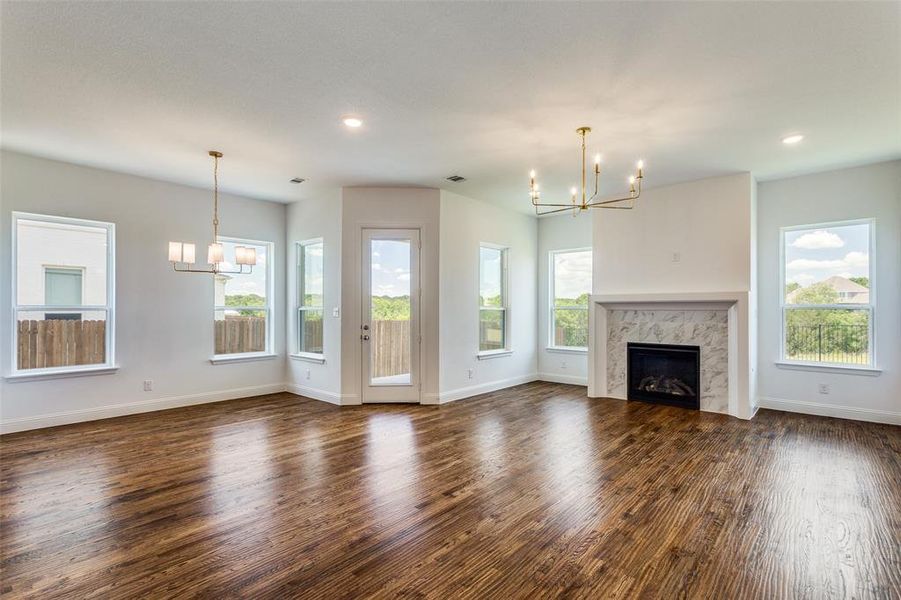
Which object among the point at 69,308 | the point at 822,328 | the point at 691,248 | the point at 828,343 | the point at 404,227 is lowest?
the point at 828,343

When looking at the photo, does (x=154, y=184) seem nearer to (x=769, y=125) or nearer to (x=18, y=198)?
(x=18, y=198)

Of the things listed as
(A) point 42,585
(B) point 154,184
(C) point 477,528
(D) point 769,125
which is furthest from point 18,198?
(D) point 769,125

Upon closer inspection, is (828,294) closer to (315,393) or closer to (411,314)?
(411,314)

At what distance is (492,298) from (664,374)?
100 inches

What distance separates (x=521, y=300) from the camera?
722cm

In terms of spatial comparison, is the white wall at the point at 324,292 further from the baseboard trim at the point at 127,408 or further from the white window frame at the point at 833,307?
the white window frame at the point at 833,307

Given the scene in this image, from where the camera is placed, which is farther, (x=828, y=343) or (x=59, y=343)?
(x=828, y=343)

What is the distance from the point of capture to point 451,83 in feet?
10.0

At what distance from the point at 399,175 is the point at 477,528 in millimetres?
3881

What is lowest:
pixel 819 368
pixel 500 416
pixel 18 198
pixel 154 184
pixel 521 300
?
pixel 500 416

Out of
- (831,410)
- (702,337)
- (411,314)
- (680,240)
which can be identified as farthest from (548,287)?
(831,410)

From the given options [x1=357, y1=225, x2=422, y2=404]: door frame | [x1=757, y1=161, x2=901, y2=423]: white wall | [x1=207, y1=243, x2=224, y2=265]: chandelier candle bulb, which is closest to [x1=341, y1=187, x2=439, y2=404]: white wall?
[x1=357, y1=225, x2=422, y2=404]: door frame

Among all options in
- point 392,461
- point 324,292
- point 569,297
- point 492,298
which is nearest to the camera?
point 392,461

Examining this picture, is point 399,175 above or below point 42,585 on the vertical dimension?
above
